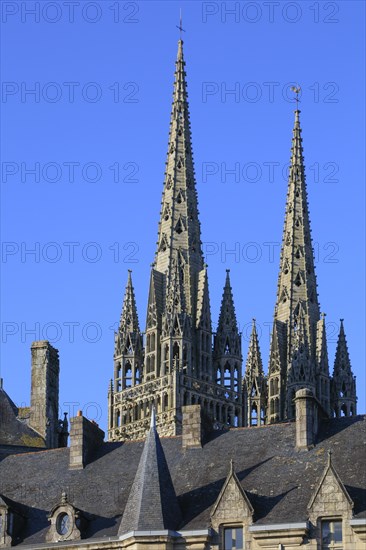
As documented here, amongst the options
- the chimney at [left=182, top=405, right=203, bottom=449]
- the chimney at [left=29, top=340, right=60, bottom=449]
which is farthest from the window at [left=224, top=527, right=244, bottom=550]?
the chimney at [left=29, top=340, right=60, bottom=449]

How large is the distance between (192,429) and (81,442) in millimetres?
3957

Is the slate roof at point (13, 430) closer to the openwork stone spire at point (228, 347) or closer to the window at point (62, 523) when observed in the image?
the window at point (62, 523)

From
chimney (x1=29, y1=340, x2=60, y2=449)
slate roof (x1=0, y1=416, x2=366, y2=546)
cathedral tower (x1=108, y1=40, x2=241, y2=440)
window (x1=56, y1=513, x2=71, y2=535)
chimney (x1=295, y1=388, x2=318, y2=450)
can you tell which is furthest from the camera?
cathedral tower (x1=108, y1=40, x2=241, y2=440)

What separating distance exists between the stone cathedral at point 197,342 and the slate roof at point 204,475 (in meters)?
62.6

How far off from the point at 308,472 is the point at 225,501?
3.18 m

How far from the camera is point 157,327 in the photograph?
138m

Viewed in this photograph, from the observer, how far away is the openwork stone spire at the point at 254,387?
463 ft

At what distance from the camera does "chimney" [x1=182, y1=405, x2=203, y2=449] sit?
209 feet

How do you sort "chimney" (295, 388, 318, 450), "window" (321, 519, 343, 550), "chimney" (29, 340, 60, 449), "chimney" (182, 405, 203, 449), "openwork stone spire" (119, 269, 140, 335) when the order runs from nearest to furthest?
"window" (321, 519, 343, 550) < "chimney" (295, 388, 318, 450) < "chimney" (182, 405, 203, 449) < "chimney" (29, 340, 60, 449) < "openwork stone spire" (119, 269, 140, 335)

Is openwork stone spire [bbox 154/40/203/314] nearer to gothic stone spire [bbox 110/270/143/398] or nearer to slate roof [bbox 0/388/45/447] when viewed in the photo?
gothic stone spire [bbox 110/270/143/398]

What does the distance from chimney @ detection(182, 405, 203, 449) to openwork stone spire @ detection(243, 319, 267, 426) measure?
74.7 m

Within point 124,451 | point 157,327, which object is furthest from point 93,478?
point 157,327

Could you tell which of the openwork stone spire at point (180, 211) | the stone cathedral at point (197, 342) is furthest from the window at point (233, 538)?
the openwork stone spire at point (180, 211)

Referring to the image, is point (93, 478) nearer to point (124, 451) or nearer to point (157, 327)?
point (124, 451)
